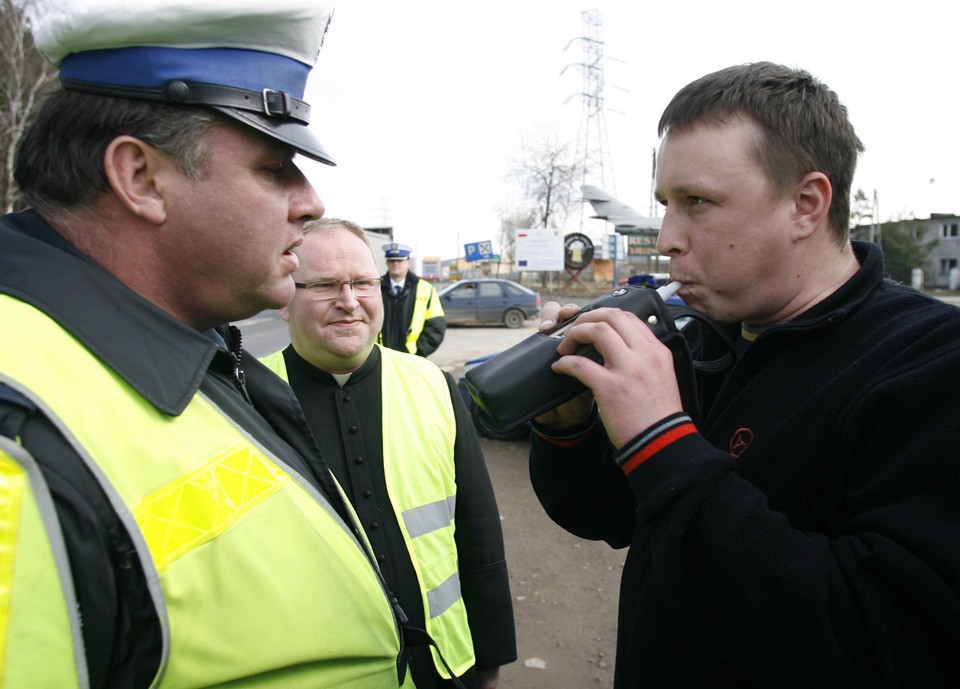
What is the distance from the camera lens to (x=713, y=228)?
1242 millimetres

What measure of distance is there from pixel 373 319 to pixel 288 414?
941 millimetres

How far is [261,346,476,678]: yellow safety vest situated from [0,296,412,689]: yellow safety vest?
0.78 m

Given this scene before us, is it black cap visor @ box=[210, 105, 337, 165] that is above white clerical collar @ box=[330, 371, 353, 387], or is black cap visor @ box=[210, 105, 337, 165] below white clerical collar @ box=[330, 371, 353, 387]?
above

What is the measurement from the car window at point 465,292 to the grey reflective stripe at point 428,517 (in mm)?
15987

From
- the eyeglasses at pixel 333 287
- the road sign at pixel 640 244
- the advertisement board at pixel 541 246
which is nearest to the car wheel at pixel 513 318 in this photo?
the advertisement board at pixel 541 246

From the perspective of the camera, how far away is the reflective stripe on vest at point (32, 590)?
0.65 m

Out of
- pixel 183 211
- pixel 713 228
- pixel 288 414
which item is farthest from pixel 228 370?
pixel 713 228

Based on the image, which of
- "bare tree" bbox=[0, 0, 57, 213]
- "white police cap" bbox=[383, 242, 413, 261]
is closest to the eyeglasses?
"white police cap" bbox=[383, 242, 413, 261]

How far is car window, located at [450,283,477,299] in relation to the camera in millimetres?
17828

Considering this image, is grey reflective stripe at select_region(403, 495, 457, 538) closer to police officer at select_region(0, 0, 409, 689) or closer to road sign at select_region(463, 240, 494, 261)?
police officer at select_region(0, 0, 409, 689)

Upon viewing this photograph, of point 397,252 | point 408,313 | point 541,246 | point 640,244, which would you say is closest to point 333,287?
point 408,313

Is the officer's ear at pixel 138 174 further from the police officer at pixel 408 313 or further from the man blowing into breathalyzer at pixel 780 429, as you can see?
the police officer at pixel 408 313

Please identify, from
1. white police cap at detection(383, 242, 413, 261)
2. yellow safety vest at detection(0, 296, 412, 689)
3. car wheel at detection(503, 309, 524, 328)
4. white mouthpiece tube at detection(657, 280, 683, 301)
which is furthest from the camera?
car wheel at detection(503, 309, 524, 328)

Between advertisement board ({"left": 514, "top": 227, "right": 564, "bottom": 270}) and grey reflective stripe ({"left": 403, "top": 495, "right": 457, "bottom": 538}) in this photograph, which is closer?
grey reflective stripe ({"left": 403, "top": 495, "right": 457, "bottom": 538})
